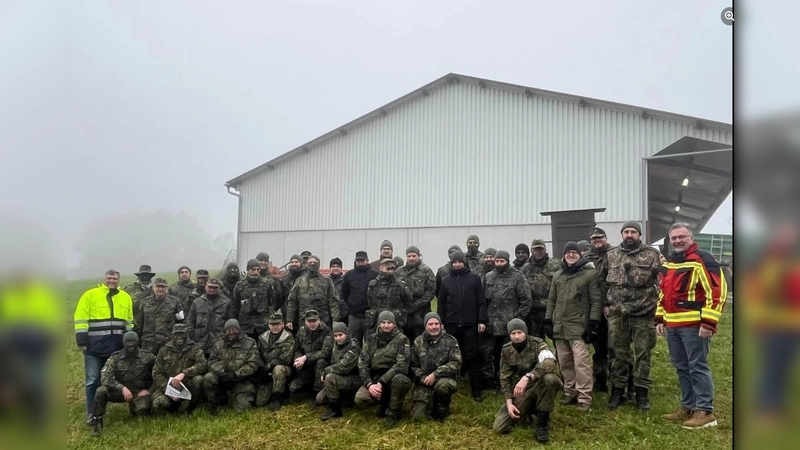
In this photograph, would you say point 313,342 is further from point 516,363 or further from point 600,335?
point 600,335

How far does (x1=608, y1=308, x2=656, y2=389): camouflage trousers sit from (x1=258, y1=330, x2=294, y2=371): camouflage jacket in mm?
4163

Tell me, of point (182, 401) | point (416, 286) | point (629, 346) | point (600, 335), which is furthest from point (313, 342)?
point (629, 346)

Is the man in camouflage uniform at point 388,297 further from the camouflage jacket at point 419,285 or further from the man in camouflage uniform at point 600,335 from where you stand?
the man in camouflage uniform at point 600,335

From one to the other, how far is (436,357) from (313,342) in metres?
1.85

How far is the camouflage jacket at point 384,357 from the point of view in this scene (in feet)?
20.7

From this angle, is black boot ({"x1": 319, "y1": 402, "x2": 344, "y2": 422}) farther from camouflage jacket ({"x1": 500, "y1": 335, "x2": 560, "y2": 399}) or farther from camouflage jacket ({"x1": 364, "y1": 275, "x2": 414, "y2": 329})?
camouflage jacket ({"x1": 500, "y1": 335, "x2": 560, "y2": 399})

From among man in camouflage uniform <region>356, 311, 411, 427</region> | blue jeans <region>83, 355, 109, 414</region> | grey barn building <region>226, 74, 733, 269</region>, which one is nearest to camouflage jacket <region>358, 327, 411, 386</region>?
man in camouflage uniform <region>356, 311, 411, 427</region>

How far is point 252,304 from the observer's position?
8.13m

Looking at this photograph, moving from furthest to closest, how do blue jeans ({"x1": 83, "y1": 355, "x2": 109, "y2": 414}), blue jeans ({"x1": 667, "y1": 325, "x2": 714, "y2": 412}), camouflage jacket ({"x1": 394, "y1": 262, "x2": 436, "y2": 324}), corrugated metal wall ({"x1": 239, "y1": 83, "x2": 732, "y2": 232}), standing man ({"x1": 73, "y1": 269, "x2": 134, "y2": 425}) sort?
corrugated metal wall ({"x1": 239, "y1": 83, "x2": 732, "y2": 232}) → camouflage jacket ({"x1": 394, "y1": 262, "x2": 436, "y2": 324}) → blue jeans ({"x1": 83, "y1": 355, "x2": 109, "y2": 414}) → standing man ({"x1": 73, "y1": 269, "x2": 134, "y2": 425}) → blue jeans ({"x1": 667, "y1": 325, "x2": 714, "y2": 412})

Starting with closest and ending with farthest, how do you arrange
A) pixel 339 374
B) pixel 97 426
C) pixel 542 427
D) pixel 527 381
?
pixel 542 427 → pixel 527 381 → pixel 97 426 → pixel 339 374

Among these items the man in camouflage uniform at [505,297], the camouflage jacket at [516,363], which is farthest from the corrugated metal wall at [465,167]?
the camouflage jacket at [516,363]

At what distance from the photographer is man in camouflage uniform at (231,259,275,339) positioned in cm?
812

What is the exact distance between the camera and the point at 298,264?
8719mm

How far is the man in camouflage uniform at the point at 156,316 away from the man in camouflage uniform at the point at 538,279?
531 centimetres
